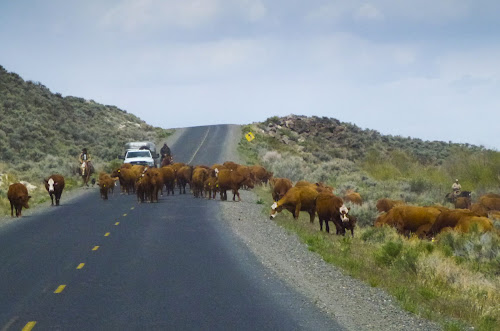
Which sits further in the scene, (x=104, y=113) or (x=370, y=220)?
(x=104, y=113)

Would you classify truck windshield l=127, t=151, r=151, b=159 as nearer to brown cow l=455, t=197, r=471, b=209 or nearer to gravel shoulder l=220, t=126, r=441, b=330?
brown cow l=455, t=197, r=471, b=209

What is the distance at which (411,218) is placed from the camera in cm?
2236

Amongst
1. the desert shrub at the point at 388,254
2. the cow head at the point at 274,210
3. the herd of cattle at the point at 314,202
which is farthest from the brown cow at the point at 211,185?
the desert shrub at the point at 388,254

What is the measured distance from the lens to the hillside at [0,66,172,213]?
161 ft

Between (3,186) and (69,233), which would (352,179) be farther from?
(69,233)

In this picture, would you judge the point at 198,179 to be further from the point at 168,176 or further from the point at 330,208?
the point at 330,208

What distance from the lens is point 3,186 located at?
36.9 meters

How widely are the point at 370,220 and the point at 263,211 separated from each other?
4365mm

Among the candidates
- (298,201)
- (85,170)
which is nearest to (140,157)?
(85,170)

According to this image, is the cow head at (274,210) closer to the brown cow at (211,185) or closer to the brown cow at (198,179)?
the brown cow at (211,185)

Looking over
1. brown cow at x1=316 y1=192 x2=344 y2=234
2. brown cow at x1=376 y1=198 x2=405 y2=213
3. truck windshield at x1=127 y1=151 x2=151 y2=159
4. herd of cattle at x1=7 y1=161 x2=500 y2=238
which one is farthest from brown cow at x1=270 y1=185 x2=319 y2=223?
truck windshield at x1=127 y1=151 x2=151 y2=159

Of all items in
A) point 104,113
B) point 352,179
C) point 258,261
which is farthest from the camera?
point 104,113

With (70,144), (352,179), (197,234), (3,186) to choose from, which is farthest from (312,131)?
(197,234)

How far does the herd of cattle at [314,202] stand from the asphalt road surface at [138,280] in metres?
2.96
